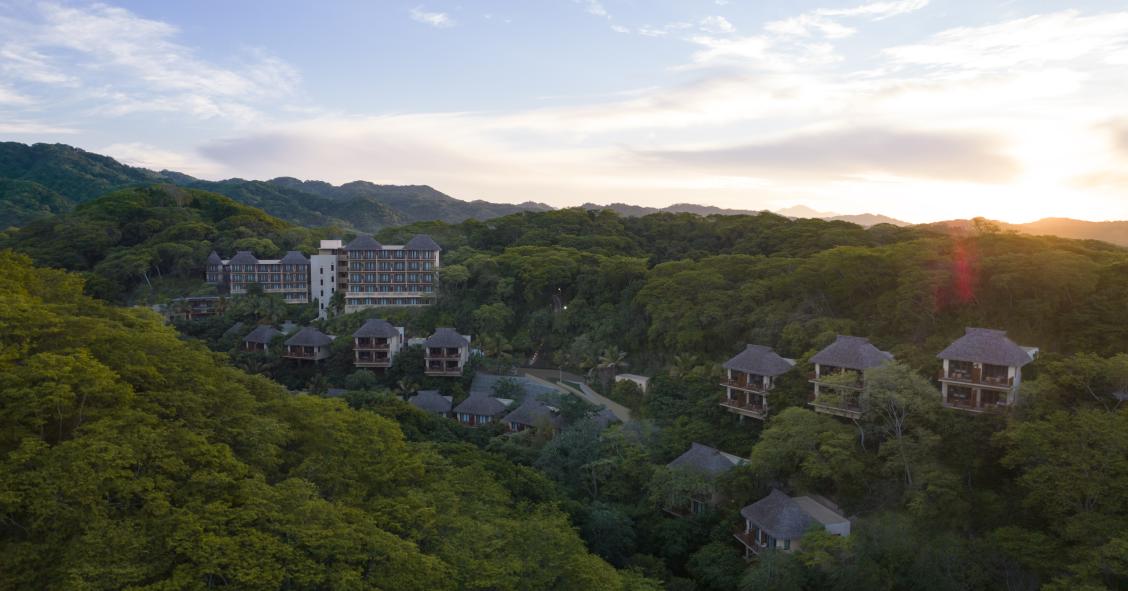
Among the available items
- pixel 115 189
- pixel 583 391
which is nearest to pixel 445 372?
pixel 583 391

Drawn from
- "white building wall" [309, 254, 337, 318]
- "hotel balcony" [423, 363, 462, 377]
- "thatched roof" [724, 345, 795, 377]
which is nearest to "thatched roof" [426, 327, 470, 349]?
"hotel balcony" [423, 363, 462, 377]

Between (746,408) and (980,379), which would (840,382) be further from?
(746,408)

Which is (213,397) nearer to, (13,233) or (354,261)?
(354,261)

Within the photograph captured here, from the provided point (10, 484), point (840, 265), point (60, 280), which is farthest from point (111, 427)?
point (840, 265)

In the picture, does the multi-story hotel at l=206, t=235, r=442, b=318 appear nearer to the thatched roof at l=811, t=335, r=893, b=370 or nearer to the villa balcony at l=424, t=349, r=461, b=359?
the villa balcony at l=424, t=349, r=461, b=359

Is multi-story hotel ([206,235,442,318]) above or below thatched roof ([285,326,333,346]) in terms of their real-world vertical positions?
above

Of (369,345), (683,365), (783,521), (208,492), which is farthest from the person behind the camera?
(369,345)
